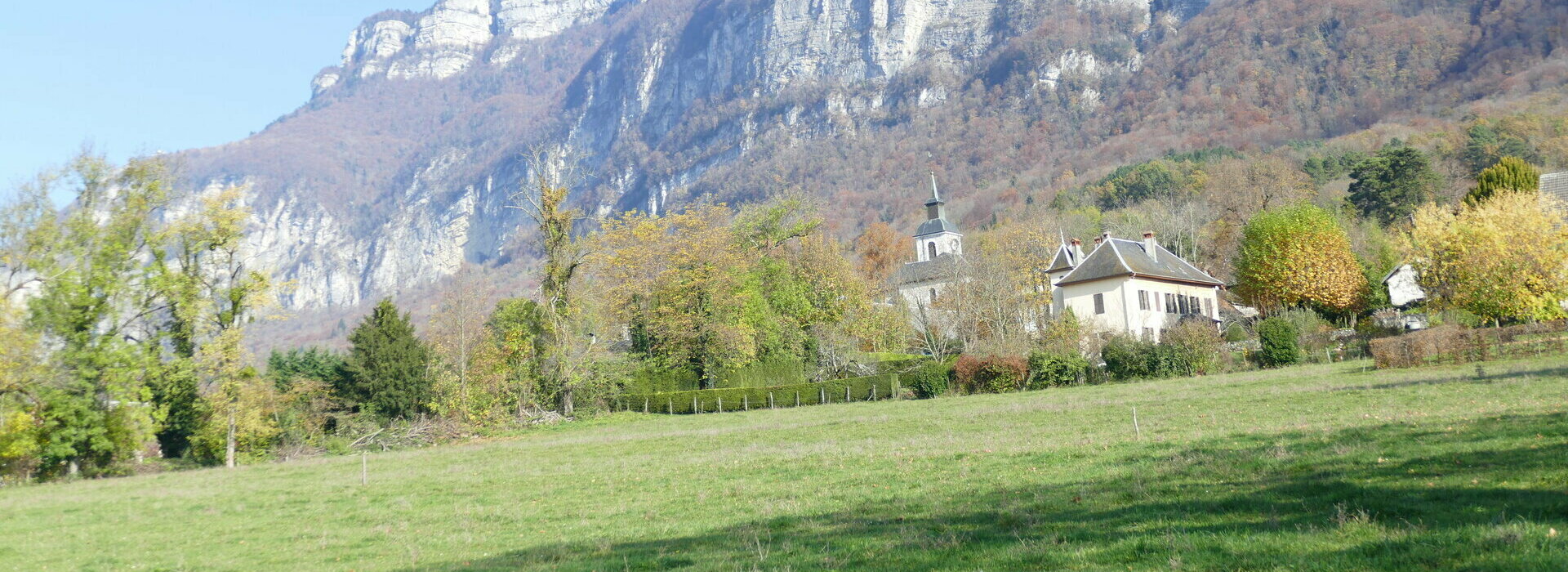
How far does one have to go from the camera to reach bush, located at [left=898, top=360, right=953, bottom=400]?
39750mm

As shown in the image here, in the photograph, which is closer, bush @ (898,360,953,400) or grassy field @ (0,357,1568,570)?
grassy field @ (0,357,1568,570)

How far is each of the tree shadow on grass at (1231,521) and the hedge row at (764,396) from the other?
29308 mm

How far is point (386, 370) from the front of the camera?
125 feet

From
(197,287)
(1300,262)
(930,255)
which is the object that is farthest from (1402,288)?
(197,287)

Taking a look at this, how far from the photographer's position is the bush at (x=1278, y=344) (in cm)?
3562

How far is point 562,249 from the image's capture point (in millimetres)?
41906

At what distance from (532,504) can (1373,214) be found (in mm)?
74297

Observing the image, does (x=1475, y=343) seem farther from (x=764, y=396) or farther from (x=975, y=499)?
(x=764, y=396)

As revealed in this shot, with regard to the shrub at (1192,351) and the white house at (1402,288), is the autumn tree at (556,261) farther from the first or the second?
the white house at (1402,288)

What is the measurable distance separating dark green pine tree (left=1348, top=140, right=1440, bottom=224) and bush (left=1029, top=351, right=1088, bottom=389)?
45.1 metres

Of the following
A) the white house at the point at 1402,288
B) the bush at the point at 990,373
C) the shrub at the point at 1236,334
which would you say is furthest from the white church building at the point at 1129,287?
the bush at the point at 990,373

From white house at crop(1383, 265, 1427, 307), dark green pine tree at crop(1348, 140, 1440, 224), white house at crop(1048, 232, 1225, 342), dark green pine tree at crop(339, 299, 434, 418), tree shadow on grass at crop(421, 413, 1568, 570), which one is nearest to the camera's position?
tree shadow on grass at crop(421, 413, 1568, 570)

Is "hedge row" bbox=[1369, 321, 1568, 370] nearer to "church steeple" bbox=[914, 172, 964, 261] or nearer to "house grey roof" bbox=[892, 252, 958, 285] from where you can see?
"house grey roof" bbox=[892, 252, 958, 285]

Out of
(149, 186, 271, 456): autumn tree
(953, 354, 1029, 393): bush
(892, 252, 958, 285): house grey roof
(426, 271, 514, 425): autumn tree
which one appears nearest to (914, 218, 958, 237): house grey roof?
(892, 252, 958, 285): house grey roof
